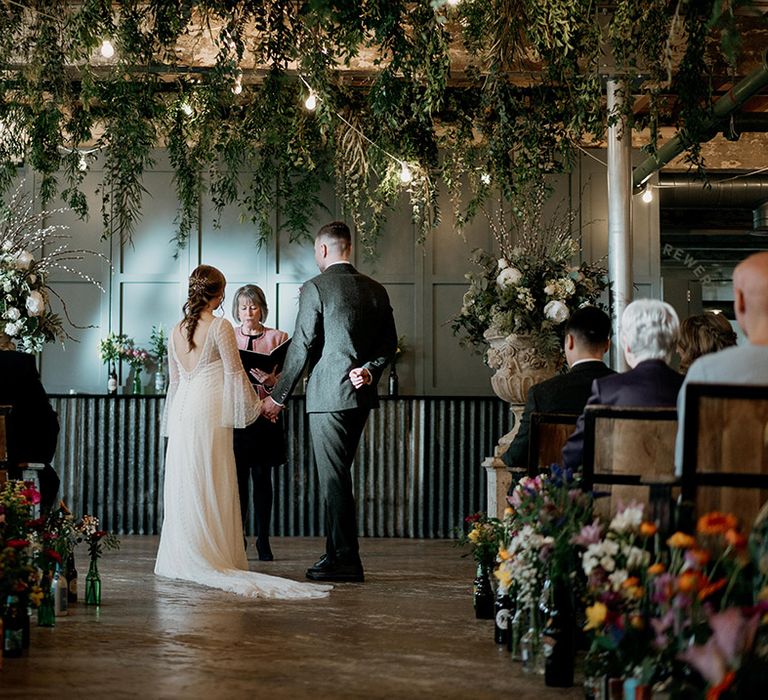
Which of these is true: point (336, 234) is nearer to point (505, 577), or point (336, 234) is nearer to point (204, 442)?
point (204, 442)

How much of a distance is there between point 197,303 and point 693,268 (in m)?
12.5

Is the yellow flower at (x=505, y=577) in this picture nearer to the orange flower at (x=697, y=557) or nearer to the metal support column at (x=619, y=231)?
the orange flower at (x=697, y=557)

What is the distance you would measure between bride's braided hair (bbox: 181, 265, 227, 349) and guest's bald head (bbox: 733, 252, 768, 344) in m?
3.72

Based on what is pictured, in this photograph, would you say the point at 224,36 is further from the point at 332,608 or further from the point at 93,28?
the point at 332,608

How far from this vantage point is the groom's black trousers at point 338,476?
620cm

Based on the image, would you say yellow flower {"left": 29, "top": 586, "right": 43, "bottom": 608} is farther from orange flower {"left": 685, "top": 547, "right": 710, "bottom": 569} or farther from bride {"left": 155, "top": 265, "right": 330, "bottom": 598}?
orange flower {"left": 685, "top": 547, "right": 710, "bottom": 569}

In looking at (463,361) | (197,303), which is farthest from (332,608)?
(463,361)

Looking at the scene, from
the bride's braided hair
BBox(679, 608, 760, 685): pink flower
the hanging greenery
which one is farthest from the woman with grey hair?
the bride's braided hair

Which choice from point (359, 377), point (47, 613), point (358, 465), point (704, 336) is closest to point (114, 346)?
point (358, 465)

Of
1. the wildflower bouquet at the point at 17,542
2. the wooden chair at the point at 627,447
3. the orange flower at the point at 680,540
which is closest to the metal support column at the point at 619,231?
the wooden chair at the point at 627,447

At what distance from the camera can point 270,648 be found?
421cm

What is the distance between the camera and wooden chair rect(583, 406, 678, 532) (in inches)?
138

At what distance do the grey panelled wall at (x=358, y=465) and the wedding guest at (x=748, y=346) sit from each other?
243 inches

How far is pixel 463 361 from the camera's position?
11359mm
